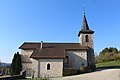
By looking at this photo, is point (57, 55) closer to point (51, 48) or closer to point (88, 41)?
point (51, 48)

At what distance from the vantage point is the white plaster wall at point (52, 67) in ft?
120

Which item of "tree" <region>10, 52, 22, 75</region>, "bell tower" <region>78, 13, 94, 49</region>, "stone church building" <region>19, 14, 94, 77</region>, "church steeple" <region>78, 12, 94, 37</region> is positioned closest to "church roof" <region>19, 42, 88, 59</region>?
"stone church building" <region>19, 14, 94, 77</region>

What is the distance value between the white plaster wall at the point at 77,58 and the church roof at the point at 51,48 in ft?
3.14

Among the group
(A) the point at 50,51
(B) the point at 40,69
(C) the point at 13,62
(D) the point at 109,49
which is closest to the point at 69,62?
(A) the point at 50,51

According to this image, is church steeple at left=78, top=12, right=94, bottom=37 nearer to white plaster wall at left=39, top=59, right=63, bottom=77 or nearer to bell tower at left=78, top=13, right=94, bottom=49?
bell tower at left=78, top=13, right=94, bottom=49

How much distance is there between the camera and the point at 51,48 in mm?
42531

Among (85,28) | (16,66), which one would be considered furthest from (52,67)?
(85,28)

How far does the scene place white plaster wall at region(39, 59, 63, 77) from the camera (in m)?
36.7

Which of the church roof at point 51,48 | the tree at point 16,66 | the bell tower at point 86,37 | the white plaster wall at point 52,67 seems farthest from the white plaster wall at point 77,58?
the tree at point 16,66

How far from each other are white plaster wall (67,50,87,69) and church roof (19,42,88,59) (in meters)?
0.96

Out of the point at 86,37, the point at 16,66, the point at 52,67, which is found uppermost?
the point at 86,37

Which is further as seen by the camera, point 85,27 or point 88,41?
point 85,27

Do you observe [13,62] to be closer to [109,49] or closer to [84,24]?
[84,24]

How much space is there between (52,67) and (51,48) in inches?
260
